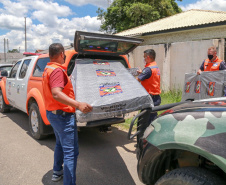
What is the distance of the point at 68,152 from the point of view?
9.11 feet

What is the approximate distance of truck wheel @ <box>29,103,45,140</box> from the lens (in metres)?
4.65

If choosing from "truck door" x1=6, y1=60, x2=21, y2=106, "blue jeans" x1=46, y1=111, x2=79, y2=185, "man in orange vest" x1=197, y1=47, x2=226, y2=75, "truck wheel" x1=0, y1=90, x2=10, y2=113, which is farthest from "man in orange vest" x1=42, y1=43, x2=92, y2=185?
"truck wheel" x1=0, y1=90, x2=10, y2=113

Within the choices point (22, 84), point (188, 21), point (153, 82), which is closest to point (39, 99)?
point (22, 84)

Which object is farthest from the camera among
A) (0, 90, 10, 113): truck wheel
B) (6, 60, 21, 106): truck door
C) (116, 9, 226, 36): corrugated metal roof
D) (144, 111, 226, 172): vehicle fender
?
(116, 9, 226, 36): corrugated metal roof

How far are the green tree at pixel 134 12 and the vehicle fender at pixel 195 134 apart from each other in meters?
21.5

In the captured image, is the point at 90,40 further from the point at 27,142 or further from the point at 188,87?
the point at 188,87

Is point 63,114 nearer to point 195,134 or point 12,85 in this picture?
point 195,134

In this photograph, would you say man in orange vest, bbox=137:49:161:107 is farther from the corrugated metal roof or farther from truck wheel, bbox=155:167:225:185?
the corrugated metal roof

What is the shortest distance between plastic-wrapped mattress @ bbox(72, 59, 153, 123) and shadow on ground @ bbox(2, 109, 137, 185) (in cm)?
87

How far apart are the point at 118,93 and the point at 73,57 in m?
1.19

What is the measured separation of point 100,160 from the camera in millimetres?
3975

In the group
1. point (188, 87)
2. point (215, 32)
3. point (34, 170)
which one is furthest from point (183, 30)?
point (34, 170)

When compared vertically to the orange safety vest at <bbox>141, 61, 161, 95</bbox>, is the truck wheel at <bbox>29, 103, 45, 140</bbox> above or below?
below

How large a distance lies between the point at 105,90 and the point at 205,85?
356cm
